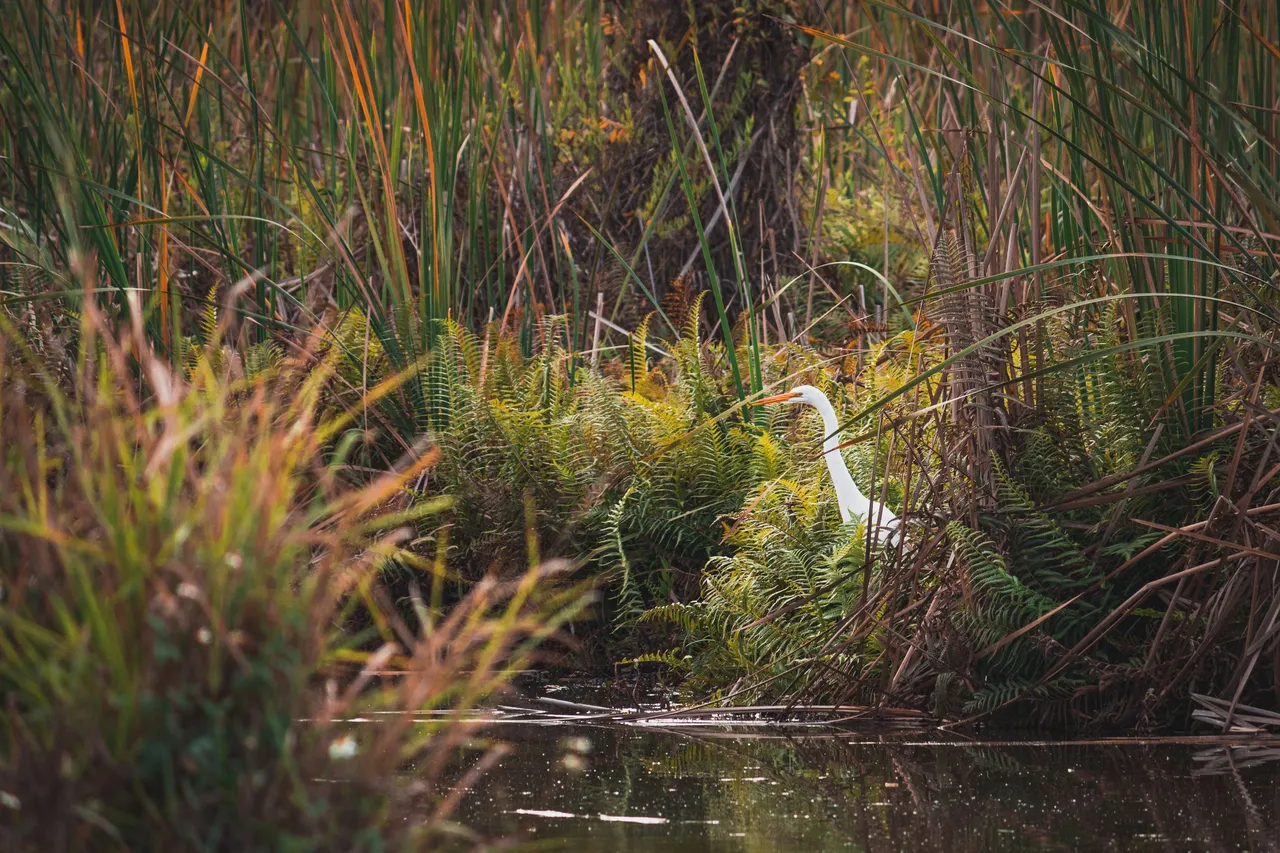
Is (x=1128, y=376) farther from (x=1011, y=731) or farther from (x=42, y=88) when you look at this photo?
(x=42, y=88)

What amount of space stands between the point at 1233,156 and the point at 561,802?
209 cm

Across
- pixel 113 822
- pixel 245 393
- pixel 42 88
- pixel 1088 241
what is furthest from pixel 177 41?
pixel 113 822

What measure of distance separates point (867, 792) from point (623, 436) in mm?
2068

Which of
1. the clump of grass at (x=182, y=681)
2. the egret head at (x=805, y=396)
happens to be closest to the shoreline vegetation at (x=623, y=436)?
the clump of grass at (x=182, y=681)

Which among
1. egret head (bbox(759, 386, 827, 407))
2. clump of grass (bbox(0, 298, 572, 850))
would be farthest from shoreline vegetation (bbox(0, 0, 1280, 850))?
egret head (bbox(759, 386, 827, 407))

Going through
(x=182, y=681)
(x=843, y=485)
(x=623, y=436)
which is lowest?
(x=623, y=436)

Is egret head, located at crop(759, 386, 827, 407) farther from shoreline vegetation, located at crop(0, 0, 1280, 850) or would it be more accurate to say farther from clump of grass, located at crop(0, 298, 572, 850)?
clump of grass, located at crop(0, 298, 572, 850)

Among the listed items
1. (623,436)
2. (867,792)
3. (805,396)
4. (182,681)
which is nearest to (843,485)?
(805,396)

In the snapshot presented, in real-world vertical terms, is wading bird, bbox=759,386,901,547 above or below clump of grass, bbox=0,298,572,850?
below

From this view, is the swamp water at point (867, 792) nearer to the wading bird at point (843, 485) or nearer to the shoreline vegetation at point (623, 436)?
the shoreline vegetation at point (623, 436)

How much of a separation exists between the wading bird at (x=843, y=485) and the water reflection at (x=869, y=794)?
2.03ft

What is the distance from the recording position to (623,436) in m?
4.86

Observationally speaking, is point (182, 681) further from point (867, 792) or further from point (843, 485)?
point (843, 485)

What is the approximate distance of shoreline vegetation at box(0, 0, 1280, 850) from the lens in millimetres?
1605
